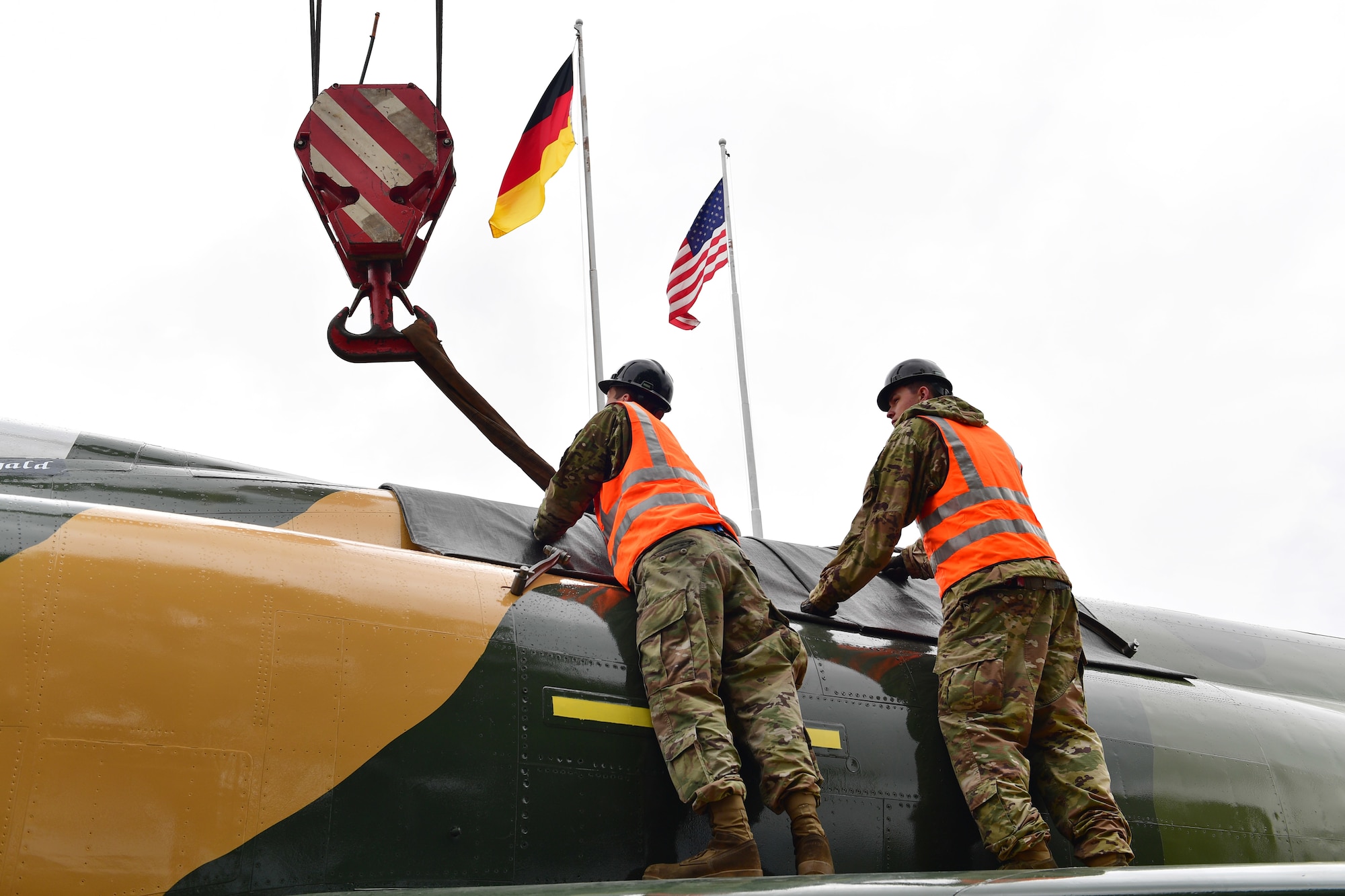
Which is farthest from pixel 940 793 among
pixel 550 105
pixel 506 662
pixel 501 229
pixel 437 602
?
pixel 550 105

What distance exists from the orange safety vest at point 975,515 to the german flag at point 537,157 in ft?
23.5

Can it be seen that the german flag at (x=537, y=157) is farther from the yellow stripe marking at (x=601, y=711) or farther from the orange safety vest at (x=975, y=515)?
the yellow stripe marking at (x=601, y=711)

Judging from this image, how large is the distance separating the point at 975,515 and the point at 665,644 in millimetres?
1548

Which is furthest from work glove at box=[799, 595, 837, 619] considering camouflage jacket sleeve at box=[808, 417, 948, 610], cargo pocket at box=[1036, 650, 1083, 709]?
cargo pocket at box=[1036, 650, 1083, 709]

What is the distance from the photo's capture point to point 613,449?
16.6ft

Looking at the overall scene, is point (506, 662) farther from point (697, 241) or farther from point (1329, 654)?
point (697, 241)

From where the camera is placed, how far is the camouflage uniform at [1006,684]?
171 inches

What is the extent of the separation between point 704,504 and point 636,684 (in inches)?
35.1

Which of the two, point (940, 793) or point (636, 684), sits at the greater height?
point (636, 684)

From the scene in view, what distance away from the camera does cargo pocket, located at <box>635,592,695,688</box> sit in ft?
13.8

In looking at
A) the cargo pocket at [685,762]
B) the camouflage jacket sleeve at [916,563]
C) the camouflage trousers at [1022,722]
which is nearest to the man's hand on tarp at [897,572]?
the camouflage jacket sleeve at [916,563]

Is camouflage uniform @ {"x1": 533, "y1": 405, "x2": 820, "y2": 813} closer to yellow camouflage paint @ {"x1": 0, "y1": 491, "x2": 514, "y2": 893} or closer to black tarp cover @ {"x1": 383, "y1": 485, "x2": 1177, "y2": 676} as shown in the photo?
black tarp cover @ {"x1": 383, "y1": 485, "x2": 1177, "y2": 676}

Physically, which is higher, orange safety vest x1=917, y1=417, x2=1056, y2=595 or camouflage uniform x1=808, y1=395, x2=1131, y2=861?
orange safety vest x1=917, y1=417, x2=1056, y2=595

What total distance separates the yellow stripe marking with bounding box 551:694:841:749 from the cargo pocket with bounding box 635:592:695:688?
11 cm
